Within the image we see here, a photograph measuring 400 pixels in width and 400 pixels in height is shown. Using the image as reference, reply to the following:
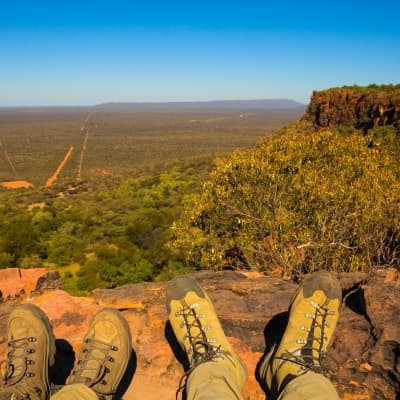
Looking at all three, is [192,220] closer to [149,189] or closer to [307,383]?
[307,383]

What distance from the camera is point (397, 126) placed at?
27.0 metres

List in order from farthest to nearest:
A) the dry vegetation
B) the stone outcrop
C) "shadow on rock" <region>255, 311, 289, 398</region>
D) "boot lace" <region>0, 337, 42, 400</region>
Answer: the dry vegetation, "shadow on rock" <region>255, 311, 289, 398</region>, the stone outcrop, "boot lace" <region>0, 337, 42, 400</region>

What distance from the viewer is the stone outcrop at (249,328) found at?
12.2 ft

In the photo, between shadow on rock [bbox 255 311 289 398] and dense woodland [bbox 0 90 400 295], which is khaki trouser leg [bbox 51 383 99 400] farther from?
dense woodland [bbox 0 90 400 295]

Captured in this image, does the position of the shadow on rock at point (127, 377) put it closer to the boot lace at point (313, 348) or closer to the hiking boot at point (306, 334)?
the hiking boot at point (306, 334)

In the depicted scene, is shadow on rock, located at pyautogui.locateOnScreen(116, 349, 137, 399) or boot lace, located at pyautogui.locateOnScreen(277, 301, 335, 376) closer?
boot lace, located at pyautogui.locateOnScreen(277, 301, 335, 376)

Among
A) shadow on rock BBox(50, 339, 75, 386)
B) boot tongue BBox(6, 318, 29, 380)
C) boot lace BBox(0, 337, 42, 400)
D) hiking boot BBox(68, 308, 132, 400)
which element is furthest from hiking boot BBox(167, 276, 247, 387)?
boot tongue BBox(6, 318, 29, 380)

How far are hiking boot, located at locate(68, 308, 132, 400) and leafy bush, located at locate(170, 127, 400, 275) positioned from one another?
529cm

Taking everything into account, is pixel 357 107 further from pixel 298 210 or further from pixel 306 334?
pixel 306 334

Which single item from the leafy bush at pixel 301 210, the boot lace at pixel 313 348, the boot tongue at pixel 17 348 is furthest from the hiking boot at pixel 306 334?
the leafy bush at pixel 301 210

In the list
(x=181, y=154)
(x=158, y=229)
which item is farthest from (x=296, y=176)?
(x=181, y=154)

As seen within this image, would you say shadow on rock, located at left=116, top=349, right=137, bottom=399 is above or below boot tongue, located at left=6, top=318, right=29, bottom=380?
below

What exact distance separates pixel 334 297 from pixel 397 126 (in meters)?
26.8

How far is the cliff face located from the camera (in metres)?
30.1
